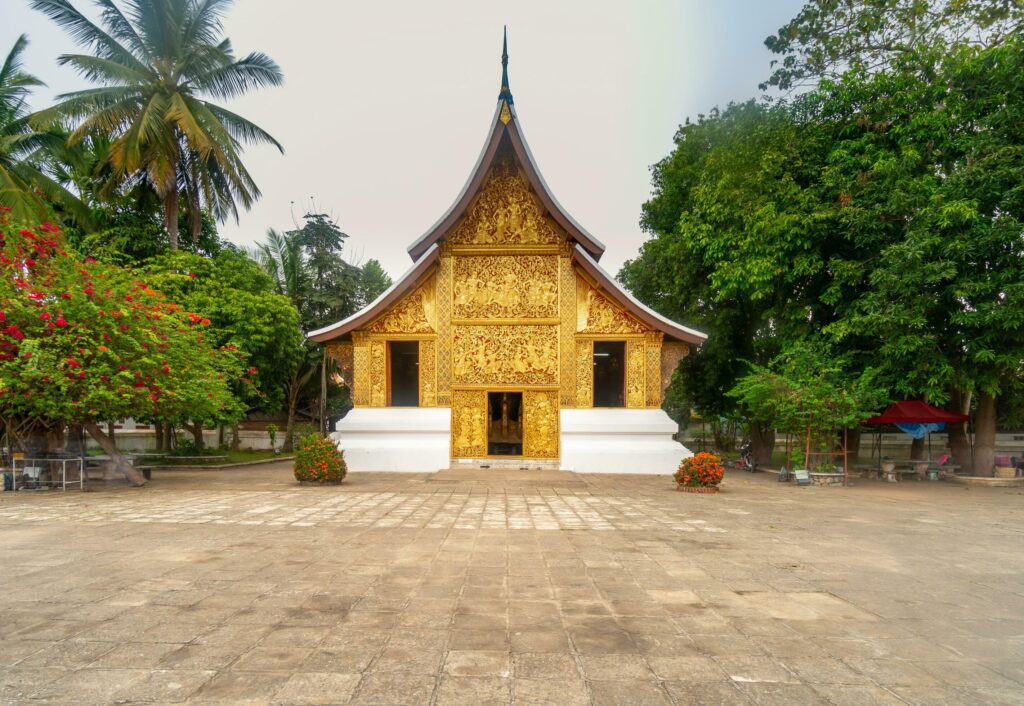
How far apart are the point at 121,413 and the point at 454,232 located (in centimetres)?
927

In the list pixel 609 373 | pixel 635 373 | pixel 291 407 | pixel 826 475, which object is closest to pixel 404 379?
pixel 609 373

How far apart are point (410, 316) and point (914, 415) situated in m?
14.5

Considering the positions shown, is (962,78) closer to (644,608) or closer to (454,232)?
(454,232)

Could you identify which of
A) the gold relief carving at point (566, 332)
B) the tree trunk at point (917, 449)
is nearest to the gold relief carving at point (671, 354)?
the gold relief carving at point (566, 332)

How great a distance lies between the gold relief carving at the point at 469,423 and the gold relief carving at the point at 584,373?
2670 mm

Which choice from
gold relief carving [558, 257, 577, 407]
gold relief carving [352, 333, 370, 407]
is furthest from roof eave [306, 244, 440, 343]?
gold relief carving [558, 257, 577, 407]

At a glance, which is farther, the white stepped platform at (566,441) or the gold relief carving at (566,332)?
the gold relief carving at (566,332)

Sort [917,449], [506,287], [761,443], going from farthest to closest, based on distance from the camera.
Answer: [761,443] → [917,449] → [506,287]

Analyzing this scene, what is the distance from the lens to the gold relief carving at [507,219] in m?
16.8

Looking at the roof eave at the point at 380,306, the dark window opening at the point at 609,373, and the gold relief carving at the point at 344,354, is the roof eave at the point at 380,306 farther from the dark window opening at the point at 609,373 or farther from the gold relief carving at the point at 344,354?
the dark window opening at the point at 609,373

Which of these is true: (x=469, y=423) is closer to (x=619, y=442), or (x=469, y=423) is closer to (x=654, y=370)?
(x=619, y=442)

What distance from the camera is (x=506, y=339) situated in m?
16.6

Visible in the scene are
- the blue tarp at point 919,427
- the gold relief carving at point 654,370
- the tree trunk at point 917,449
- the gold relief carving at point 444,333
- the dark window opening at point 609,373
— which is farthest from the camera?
the tree trunk at point 917,449

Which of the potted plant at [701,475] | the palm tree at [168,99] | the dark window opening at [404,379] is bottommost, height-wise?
the potted plant at [701,475]
